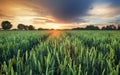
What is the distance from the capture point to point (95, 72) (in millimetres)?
1862

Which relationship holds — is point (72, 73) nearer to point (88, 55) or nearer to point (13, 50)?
point (88, 55)

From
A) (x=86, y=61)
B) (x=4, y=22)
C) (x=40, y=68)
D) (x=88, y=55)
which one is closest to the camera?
(x=40, y=68)

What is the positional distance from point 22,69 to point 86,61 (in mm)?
621

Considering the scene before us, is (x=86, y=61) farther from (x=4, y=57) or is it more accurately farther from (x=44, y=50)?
(x=4, y=57)

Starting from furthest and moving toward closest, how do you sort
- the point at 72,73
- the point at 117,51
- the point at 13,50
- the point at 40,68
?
the point at 13,50, the point at 117,51, the point at 40,68, the point at 72,73

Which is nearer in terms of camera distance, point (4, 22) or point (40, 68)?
point (40, 68)

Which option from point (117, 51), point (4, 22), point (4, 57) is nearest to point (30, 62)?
point (4, 57)

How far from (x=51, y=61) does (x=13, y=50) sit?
149 cm

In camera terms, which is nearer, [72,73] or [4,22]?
[72,73]

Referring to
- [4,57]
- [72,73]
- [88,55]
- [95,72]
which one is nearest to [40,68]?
[72,73]

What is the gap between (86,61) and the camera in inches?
81.2

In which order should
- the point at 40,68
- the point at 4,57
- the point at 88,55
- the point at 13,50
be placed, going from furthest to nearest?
the point at 13,50, the point at 4,57, the point at 88,55, the point at 40,68

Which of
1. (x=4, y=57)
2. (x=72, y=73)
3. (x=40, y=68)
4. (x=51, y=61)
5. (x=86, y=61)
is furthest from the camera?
(x=4, y=57)

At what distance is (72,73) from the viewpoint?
1.63 meters
